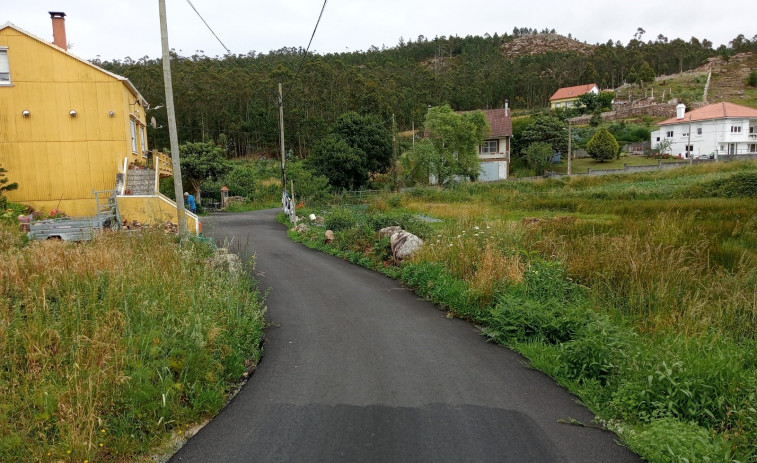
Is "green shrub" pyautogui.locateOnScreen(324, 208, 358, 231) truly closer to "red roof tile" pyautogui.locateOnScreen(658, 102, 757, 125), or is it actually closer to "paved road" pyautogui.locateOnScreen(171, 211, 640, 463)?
"paved road" pyautogui.locateOnScreen(171, 211, 640, 463)

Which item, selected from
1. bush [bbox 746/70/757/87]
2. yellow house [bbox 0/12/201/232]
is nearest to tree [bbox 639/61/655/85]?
bush [bbox 746/70/757/87]

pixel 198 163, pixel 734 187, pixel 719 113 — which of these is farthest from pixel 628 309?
pixel 719 113

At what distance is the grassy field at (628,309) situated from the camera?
466cm

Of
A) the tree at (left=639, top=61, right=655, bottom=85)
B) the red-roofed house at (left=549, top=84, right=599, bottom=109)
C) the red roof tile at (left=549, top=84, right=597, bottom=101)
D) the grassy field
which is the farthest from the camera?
the tree at (left=639, top=61, right=655, bottom=85)

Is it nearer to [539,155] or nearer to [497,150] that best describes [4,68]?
[497,150]

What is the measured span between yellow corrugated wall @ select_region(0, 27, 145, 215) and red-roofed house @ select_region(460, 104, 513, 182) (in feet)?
123

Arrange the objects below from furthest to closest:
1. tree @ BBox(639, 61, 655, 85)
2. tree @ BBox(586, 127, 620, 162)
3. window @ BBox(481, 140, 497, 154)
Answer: tree @ BBox(639, 61, 655, 85)
tree @ BBox(586, 127, 620, 162)
window @ BBox(481, 140, 497, 154)

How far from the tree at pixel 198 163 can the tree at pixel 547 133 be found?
112ft

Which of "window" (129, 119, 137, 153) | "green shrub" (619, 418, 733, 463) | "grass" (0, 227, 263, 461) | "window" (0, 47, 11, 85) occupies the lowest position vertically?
"green shrub" (619, 418, 733, 463)

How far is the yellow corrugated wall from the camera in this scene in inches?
697

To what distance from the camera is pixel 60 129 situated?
18.2 meters

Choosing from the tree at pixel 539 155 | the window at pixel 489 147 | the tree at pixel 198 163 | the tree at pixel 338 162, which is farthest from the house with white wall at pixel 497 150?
the tree at pixel 198 163

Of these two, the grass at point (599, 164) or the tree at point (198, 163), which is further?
the grass at point (599, 164)

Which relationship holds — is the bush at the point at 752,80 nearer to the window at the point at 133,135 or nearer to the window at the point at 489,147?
the window at the point at 489,147
